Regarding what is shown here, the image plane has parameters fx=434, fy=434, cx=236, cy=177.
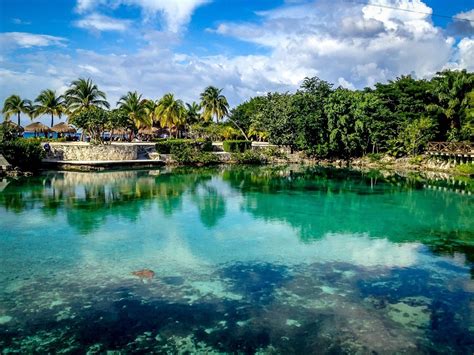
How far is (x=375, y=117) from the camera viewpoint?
50.2 m

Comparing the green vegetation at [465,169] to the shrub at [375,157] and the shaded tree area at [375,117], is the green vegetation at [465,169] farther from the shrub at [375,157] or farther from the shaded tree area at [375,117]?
the shrub at [375,157]

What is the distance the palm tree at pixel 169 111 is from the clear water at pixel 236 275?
33.6 m

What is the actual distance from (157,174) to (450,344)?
34.7 metres

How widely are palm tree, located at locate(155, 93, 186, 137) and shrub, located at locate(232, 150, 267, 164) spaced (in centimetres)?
1205

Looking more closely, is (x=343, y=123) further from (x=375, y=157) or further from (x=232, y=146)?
(x=232, y=146)

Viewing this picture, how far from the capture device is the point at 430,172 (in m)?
44.3

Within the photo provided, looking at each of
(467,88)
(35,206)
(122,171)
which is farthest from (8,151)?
(467,88)

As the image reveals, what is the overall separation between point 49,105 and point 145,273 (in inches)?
2010

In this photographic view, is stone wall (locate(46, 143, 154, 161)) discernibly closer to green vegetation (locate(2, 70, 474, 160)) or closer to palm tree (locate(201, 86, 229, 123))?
green vegetation (locate(2, 70, 474, 160))

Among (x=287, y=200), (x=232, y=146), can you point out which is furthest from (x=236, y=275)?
(x=232, y=146)

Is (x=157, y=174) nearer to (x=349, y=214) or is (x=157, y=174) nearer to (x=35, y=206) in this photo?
(x=35, y=206)

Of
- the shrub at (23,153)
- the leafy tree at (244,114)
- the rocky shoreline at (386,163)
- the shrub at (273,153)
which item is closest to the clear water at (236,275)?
the shrub at (23,153)

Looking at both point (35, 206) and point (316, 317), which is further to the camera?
point (35, 206)

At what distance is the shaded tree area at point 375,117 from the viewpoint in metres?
46.6
